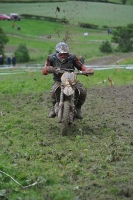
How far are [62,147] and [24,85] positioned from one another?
1064 centimetres

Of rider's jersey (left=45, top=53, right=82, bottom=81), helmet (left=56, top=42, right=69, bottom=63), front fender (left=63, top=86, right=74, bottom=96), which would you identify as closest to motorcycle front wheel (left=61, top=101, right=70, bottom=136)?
front fender (left=63, top=86, right=74, bottom=96)

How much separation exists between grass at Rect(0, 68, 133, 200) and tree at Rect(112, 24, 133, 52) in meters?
31.6

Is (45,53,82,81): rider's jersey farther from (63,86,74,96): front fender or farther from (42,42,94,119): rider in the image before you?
(63,86,74,96): front fender

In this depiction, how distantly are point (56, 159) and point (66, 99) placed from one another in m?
A: 2.46

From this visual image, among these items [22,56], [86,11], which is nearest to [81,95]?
[86,11]

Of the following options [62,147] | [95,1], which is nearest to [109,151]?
[62,147]

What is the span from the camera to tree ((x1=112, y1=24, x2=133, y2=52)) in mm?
45531

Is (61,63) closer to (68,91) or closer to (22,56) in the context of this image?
(68,91)

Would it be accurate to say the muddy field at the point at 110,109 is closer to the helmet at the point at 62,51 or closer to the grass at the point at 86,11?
the helmet at the point at 62,51

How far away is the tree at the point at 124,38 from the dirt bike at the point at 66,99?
110ft

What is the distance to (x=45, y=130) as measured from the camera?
12.5 metres

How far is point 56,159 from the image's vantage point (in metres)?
9.81

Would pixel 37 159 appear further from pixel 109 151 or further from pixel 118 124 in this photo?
pixel 118 124

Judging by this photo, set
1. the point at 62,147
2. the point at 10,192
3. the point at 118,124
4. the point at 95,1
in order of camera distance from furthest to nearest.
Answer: the point at 95,1 → the point at 118,124 → the point at 62,147 → the point at 10,192
